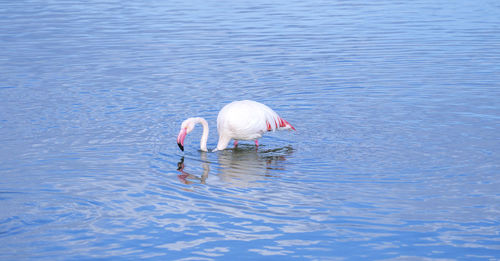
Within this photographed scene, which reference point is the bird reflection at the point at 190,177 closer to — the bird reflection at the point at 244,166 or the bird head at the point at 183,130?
the bird reflection at the point at 244,166

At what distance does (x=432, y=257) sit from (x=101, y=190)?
378 centimetres

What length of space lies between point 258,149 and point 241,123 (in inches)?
23.2

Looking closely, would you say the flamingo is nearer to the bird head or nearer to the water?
the bird head

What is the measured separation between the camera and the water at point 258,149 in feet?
21.4

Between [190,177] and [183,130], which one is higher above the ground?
[183,130]

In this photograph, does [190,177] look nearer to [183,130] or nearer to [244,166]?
[244,166]

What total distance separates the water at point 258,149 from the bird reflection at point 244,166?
35 millimetres

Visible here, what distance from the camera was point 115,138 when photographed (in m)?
10.1

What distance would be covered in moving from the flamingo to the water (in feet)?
0.81

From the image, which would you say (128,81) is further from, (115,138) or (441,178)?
(441,178)

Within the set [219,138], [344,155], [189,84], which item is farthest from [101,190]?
[189,84]

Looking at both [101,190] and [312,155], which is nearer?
[101,190]

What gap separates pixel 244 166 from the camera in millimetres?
9016

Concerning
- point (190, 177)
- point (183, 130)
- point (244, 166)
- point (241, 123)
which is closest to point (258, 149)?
point (241, 123)
